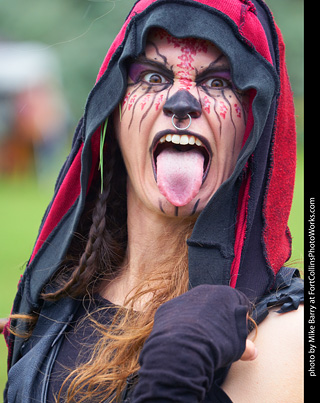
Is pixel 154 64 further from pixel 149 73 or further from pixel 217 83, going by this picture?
pixel 217 83

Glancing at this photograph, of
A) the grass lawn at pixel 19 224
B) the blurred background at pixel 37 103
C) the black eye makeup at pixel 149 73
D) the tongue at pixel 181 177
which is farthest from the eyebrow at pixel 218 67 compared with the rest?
the blurred background at pixel 37 103

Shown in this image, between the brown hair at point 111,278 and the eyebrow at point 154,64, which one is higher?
the eyebrow at point 154,64

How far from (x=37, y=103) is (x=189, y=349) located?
10048mm

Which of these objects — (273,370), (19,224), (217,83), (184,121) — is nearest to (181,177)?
(184,121)

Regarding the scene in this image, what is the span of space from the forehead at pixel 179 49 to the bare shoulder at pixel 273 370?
30.5 inches

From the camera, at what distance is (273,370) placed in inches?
59.2

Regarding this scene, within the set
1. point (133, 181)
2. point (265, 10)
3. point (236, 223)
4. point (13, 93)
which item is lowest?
point (236, 223)

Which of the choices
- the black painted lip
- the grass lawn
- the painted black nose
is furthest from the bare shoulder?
the grass lawn

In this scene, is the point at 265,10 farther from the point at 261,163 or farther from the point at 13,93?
the point at 13,93

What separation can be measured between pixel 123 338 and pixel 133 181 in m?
0.50

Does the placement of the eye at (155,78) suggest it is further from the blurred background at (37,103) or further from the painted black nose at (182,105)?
the blurred background at (37,103)

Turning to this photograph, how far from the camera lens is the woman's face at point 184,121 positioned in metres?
1.71
